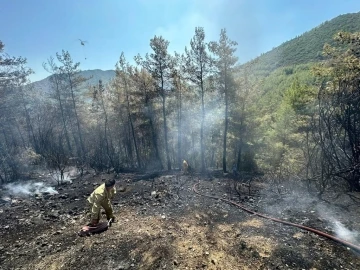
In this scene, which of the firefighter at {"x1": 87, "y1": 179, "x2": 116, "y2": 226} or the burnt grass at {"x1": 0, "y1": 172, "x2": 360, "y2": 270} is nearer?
the burnt grass at {"x1": 0, "y1": 172, "x2": 360, "y2": 270}

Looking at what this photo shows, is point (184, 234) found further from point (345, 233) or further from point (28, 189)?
point (28, 189)

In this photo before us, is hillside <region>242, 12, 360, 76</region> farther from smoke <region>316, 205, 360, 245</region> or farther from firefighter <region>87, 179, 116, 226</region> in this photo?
firefighter <region>87, 179, 116, 226</region>

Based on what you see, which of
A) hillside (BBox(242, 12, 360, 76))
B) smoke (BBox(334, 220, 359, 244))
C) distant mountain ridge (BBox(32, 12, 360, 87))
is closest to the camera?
smoke (BBox(334, 220, 359, 244))

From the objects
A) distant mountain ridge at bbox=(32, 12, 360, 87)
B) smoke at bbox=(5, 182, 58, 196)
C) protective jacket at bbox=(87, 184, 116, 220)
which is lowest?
smoke at bbox=(5, 182, 58, 196)

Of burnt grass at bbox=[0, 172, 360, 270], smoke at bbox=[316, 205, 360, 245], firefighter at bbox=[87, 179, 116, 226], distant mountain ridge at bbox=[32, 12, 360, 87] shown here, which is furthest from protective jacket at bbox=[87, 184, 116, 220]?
distant mountain ridge at bbox=[32, 12, 360, 87]

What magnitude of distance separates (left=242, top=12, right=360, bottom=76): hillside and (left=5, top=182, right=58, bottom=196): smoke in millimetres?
69376

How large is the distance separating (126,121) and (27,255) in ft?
73.2

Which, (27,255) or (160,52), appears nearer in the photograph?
(27,255)

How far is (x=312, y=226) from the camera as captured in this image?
21.2ft

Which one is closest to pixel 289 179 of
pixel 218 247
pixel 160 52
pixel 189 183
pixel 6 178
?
pixel 189 183

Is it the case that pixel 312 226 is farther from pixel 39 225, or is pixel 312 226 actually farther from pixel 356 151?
pixel 39 225

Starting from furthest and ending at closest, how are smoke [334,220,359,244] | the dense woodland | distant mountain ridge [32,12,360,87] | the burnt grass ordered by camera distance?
1. distant mountain ridge [32,12,360,87]
2. the dense woodland
3. smoke [334,220,359,244]
4. the burnt grass

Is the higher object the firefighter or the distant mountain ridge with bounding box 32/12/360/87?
the distant mountain ridge with bounding box 32/12/360/87

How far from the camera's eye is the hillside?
71.1m
